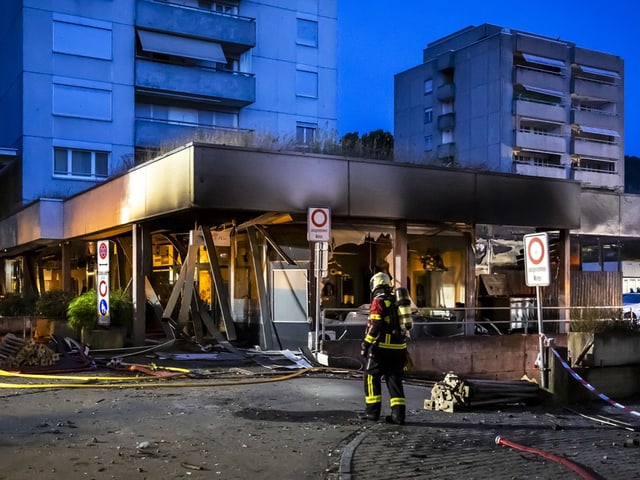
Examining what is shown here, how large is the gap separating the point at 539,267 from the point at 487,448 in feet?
14.0

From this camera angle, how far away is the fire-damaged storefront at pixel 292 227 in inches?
562

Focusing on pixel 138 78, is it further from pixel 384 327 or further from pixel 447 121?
pixel 447 121

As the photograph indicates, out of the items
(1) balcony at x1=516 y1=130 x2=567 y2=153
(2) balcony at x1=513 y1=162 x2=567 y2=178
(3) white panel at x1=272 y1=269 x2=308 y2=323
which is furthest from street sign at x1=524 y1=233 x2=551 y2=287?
(1) balcony at x1=516 y1=130 x2=567 y2=153

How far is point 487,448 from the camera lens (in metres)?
7.26

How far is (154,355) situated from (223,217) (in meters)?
3.60

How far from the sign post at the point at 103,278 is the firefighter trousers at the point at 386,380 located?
7324 millimetres

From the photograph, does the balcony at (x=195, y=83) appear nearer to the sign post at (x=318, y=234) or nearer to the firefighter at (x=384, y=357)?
the sign post at (x=318, y=234)

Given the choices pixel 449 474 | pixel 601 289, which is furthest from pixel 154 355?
pixel 601 289

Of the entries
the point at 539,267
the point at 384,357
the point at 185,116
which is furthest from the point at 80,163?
the point at 384,357

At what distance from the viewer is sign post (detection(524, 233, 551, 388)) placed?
10703mm

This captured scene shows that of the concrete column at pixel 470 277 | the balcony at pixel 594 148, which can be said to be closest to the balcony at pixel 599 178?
the balcony at pixel 594 148

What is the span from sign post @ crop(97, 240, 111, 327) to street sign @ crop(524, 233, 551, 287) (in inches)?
310

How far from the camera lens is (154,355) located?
1451 centimetres

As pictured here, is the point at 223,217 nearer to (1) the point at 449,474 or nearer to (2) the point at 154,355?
(2) the point at 154,355
